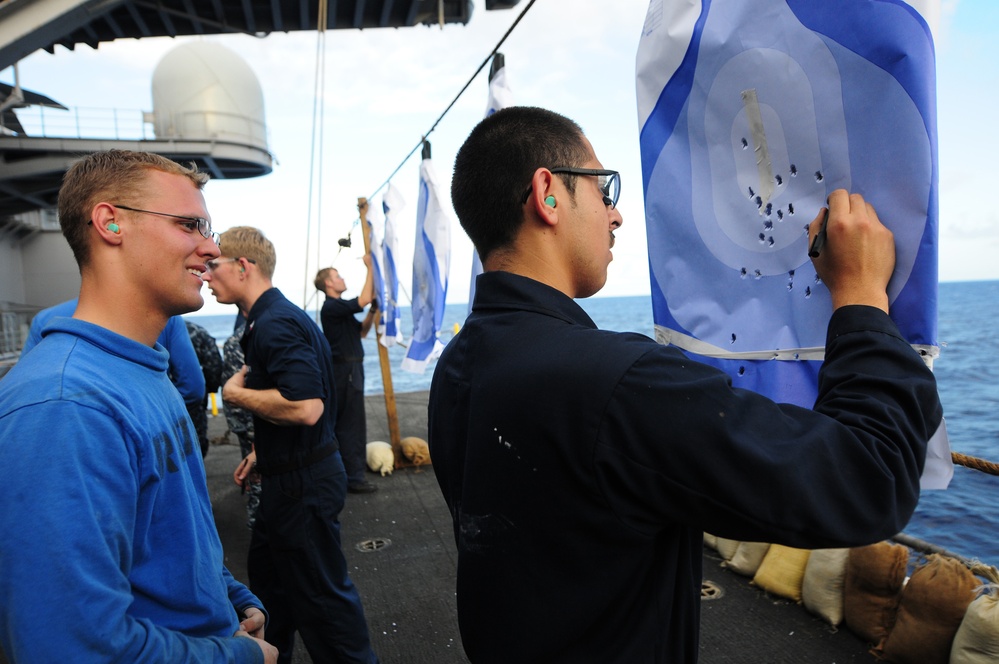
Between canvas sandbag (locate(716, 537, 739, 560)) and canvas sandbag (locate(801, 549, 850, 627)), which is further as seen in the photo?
canvas sandbag (locate(716, 537, 739, 560))

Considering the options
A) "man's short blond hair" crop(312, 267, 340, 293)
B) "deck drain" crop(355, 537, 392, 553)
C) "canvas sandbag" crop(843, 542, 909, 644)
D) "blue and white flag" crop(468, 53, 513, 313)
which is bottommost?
"deck drain" crop(355, 537, 392, 553)

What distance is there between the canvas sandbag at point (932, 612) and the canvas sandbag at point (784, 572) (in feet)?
2.25

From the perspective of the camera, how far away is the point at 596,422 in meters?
1.08

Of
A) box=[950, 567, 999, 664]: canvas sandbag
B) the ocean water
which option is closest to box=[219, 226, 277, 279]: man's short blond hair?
the ocean water

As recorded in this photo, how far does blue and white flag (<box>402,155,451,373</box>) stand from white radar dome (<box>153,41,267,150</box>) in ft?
66.4

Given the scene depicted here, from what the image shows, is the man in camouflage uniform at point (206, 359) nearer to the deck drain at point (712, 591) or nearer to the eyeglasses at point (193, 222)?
the eyeglasses at point (193, 222)

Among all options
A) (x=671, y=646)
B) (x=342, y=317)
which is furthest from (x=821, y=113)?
(x=342, y=317)

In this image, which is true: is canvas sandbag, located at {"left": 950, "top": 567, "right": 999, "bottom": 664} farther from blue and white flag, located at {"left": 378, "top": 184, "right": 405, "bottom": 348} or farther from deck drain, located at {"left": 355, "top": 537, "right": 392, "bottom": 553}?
blue and white flag, located at {"left": 378, "top": 184, "right": 405, "bottom": 348}

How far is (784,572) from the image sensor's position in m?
4.04

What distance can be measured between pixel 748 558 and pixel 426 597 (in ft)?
7.27

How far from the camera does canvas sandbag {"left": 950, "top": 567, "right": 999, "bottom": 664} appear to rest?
9.39ft

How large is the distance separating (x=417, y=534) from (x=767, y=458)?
4.96 meters

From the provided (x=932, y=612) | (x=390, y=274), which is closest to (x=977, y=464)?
(x=932, y=612)

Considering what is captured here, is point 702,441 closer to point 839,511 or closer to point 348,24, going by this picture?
point 839,511
